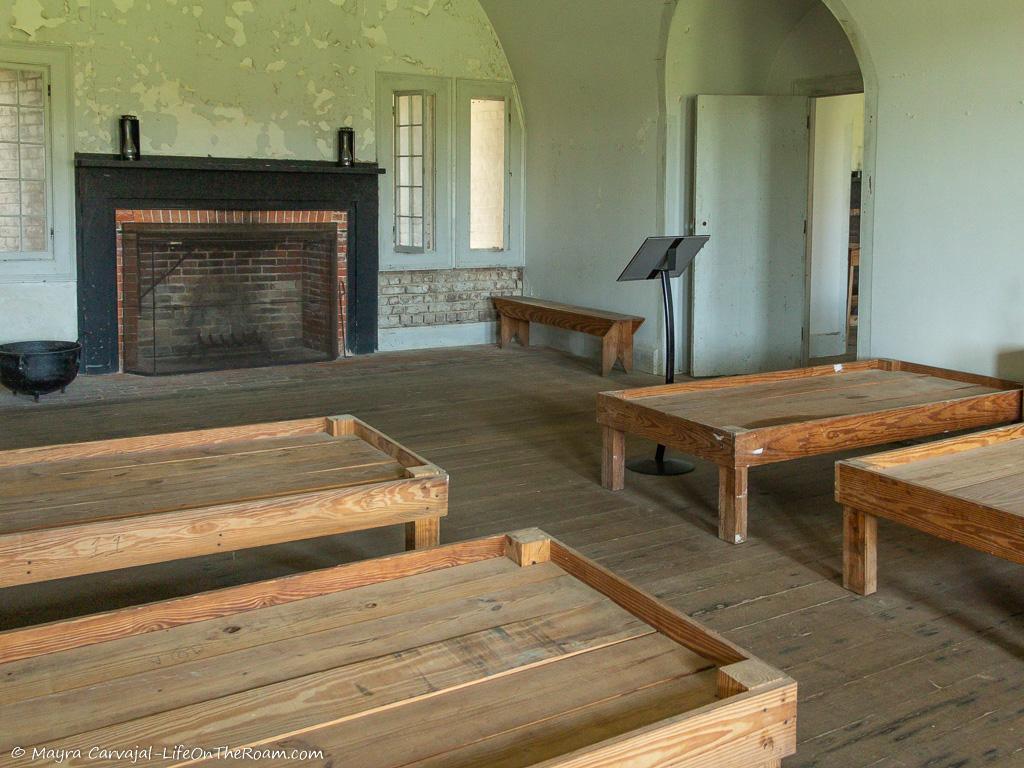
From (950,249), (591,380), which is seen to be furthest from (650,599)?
(591,380)

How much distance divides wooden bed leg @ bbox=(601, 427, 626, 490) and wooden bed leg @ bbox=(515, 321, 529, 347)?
172 inches

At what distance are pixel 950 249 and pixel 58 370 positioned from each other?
213 inches

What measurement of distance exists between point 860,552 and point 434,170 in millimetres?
6085

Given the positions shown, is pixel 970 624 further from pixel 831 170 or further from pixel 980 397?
pixel 831 170

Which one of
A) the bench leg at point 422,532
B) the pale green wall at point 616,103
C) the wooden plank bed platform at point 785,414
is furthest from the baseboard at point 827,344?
the bench leg at point 422,532

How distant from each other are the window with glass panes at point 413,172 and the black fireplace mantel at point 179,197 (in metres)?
0.45

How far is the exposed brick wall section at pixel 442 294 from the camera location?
28.8 feet

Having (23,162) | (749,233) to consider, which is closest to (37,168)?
(23,162)

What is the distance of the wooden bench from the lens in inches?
303

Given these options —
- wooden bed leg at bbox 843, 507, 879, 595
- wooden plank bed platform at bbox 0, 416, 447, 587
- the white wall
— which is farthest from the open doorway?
the white wall

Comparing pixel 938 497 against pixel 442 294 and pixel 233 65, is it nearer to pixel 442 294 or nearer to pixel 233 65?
pixel 442 294

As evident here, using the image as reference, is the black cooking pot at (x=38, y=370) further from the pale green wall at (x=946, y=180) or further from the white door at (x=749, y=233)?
the pale green wall at (x=946, y=180)

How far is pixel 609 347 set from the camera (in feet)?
25.3

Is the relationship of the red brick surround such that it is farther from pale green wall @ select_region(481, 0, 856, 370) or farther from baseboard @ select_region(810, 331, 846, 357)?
baseboard @ select_region(810, 331, 846, 357)
